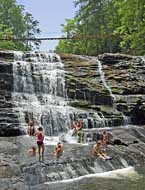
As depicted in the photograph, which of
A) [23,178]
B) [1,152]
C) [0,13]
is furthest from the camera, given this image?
→ [0,13]

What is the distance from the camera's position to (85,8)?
55500 millimetres

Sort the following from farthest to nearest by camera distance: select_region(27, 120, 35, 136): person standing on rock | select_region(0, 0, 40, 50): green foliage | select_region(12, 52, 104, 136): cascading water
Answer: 1. select_region(0, 0, 40, 50): green foliage
2. select_region(12, 52, 104, 136): cascading water
3. select_region(27, 120, 35, 136): person standing on rock

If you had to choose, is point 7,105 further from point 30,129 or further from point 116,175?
point 116,175

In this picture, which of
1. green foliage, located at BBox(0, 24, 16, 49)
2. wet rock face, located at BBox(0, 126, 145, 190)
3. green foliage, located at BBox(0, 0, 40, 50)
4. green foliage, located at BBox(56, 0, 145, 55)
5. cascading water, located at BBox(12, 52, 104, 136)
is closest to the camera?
wet rock face, located at BBox(0, 126, 145, 190)

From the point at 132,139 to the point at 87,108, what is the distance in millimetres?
6090

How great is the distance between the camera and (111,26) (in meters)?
53.0

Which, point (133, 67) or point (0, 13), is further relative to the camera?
point (0, 13)

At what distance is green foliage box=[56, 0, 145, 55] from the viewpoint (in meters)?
44.1

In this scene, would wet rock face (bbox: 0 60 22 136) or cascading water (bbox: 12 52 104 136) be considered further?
cascading water (bbox: 12 52 104 136)

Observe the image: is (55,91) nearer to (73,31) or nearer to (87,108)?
(87,108)

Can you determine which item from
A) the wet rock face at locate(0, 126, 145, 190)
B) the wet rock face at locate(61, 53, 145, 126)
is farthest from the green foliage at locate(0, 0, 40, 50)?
the wet rock face at locate(0, 126, 145, 190)

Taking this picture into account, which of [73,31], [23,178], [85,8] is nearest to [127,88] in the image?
[23,178]

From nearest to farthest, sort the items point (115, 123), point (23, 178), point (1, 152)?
point (23, 178) → point (1, 152) → point (115, 123)

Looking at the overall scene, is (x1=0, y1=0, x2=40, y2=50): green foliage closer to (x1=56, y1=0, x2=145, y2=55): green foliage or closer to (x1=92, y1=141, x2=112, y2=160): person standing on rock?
(x1=56, y1=0, x2=145, y2=55): green foliage
